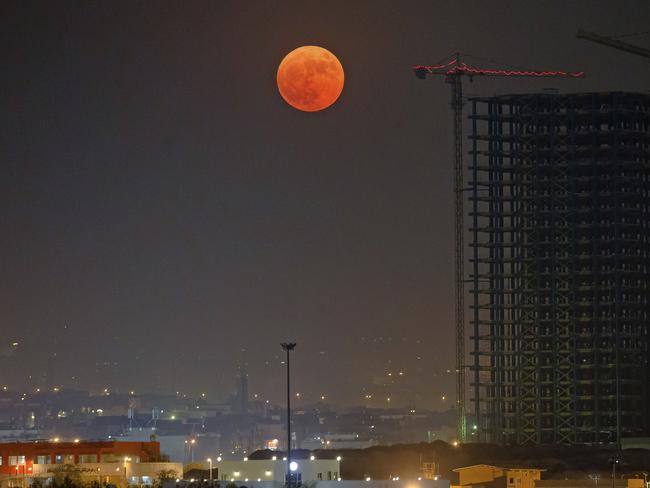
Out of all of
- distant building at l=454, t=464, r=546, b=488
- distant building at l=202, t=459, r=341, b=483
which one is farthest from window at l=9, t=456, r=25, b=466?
distant building at l=454, t=464, r=546, b=488

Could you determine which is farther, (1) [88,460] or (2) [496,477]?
(1) [88,460]

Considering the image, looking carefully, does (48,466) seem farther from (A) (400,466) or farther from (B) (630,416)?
(B) (630,416)

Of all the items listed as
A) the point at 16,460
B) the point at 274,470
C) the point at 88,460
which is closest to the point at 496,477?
the point at 274,470

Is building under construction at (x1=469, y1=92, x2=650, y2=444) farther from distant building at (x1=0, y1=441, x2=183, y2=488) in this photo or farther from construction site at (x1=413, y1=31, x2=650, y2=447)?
distant building at (x1=0, y1=441, x2=183, y2=488)

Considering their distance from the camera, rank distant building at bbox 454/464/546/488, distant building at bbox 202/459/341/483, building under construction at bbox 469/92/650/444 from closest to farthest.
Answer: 1. distant building at bbox 202/459/341/483
2. distant building at bbox 454/464/546/488
3. building under construction at bbox 469/92/650/444

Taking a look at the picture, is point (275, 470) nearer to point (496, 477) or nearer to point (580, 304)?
point (496, 477)

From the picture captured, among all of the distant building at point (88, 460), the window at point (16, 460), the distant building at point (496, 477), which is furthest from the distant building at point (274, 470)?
the window at point (16, 460)

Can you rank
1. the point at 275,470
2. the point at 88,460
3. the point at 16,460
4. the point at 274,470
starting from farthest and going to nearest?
the point at 88,460 < the point at 16,460 < the point at 274,470 < the point at 275,470

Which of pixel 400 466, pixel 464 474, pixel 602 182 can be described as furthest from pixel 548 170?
pixel 464 474
